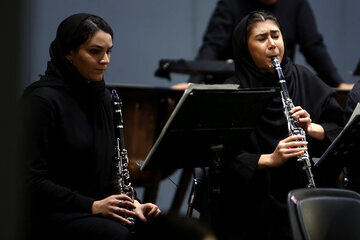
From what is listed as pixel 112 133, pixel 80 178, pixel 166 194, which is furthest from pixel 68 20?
pixel 166 194

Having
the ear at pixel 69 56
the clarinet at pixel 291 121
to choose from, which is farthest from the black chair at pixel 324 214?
the ear at pixel 69 56

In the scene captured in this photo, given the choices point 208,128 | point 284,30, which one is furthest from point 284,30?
point 208,128

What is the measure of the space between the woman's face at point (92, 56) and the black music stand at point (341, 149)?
88 cm

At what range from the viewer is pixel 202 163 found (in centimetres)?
207

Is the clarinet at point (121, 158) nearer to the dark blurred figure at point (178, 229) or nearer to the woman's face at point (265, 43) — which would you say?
the woman's face at point (265, 43)

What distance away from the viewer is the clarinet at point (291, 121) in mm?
2146

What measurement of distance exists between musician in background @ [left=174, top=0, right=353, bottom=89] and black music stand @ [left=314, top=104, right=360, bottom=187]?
148 centimetres

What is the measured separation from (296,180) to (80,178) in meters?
0.96

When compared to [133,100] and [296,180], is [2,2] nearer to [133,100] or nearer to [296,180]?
[296,180]

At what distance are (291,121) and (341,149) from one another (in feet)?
1.01

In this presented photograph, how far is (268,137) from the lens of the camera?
246 centimetres

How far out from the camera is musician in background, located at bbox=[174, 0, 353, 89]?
3.68m

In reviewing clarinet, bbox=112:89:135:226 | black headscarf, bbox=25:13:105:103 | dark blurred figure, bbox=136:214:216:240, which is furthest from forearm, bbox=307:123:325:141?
dark blurred figure, bbox=136:214:216:240

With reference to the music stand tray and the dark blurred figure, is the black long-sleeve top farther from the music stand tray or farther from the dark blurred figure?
the dark blurred figure
